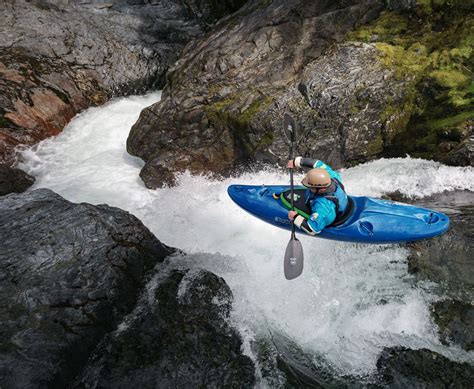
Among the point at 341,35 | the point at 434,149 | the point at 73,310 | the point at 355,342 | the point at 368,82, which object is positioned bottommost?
the point at 355,342

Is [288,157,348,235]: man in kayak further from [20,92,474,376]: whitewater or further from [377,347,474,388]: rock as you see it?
[377,347,474,388]: rock

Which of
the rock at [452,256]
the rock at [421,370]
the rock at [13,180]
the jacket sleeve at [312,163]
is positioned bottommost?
the rock at [421,370]

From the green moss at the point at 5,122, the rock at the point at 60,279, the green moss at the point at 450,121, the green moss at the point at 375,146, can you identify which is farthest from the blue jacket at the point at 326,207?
the green moss at the point at 5,122

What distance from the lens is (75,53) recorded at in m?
8.96

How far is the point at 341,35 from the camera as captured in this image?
6840mm

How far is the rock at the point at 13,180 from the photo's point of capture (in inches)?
255

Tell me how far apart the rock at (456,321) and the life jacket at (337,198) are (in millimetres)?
1335

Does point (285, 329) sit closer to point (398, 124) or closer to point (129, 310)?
point (129, 310)

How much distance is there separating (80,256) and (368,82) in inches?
189

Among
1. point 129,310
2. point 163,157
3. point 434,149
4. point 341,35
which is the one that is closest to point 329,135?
point 434,149

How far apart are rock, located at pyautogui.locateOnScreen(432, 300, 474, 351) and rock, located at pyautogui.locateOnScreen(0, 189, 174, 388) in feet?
9.86

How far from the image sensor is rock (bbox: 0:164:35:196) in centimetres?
648

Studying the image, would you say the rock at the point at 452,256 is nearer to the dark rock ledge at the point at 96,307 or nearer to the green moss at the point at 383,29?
the dark rock ledge at the point at 96,307

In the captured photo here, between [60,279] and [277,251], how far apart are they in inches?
105
